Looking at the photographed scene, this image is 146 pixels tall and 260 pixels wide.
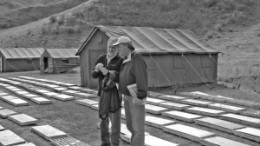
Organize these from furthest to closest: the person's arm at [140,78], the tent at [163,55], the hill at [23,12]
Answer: the hill at [23,12] → the tent at [163,55] → the person's arm at [140,78]

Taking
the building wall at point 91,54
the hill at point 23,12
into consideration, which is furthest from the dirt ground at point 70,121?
the hill at point 23,12

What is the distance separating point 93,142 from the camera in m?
6.11

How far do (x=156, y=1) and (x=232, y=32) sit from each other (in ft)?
55.9

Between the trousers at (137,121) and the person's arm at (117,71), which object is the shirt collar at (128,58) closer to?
the person's arm at (117,71)

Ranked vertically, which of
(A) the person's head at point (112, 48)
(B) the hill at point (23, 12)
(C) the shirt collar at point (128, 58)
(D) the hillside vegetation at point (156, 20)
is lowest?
(C) the shirt collar at point (128, 58)

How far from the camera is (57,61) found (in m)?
24.8

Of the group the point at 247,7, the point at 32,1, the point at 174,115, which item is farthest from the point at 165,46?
the point at 32,1

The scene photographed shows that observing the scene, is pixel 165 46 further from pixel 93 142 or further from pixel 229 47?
pixel 229 47

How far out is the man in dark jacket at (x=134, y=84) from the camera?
447cm

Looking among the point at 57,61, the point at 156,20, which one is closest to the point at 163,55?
the point at 57,61

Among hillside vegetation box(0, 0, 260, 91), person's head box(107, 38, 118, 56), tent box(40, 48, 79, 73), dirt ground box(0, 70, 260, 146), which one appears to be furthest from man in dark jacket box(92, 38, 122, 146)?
hillside vegetation box(0, 0, 260, 91)

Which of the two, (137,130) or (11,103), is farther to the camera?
(11,103)

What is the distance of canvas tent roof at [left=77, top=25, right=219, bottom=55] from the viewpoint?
13.6 m

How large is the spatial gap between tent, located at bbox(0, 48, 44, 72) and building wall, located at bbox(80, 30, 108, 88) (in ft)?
49.6
